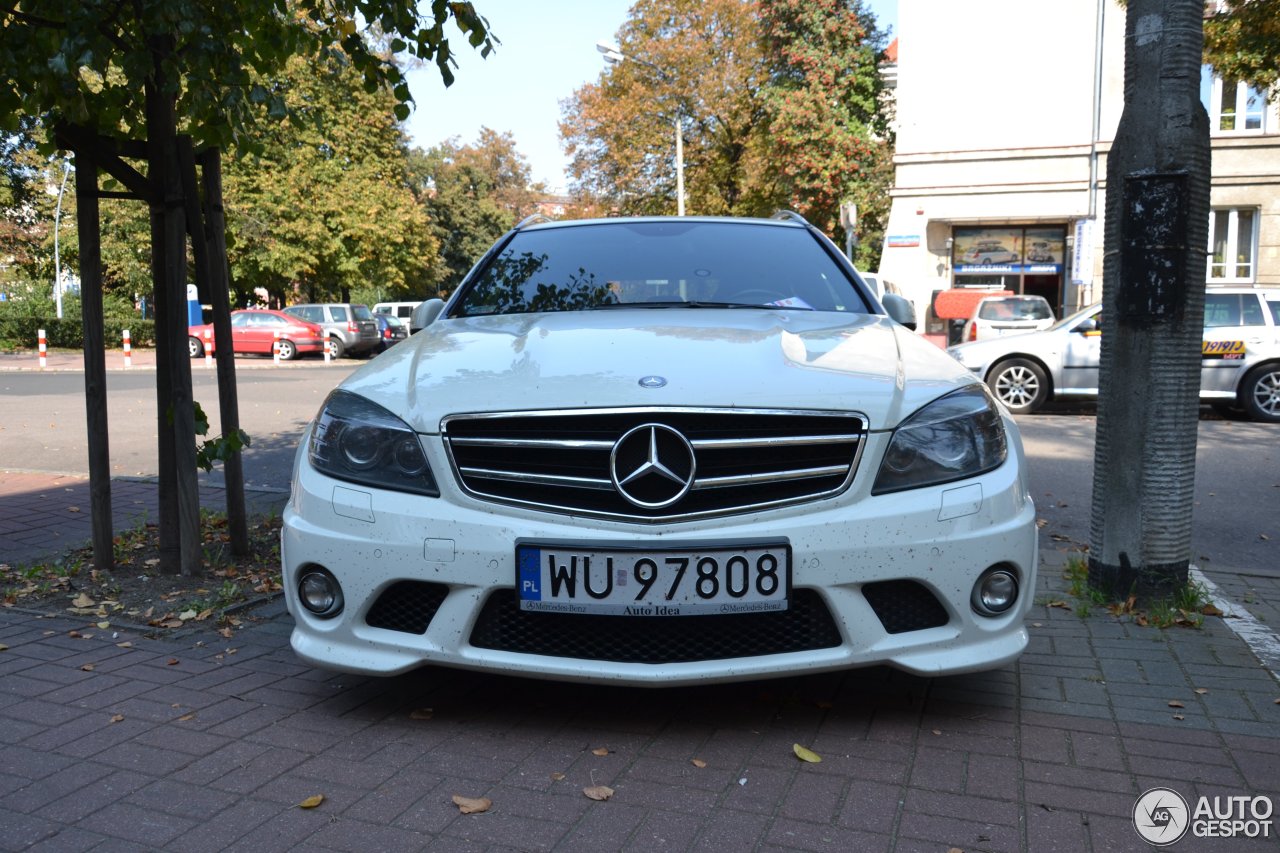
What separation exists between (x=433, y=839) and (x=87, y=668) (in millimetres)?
1943

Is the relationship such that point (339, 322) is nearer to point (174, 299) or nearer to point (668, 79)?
point (668, 79)

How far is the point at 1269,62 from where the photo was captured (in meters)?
9.76

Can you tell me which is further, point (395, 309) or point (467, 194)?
point (467, 194)

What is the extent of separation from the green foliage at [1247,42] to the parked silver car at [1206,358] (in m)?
2.72

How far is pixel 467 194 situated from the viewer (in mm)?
68312

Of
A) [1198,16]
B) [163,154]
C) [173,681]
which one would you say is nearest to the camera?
[173,681]

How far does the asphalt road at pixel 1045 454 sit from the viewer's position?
6.46m

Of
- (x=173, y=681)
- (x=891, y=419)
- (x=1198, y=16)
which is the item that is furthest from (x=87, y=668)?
(x=1198, y=16)

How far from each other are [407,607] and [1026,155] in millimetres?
27939

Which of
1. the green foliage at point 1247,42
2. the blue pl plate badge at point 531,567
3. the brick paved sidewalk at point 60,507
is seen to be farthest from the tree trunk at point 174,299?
the green foliage at point 1247,42

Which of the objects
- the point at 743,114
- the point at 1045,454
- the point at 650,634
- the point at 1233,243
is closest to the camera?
the point at 650,634

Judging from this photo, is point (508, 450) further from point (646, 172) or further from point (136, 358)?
point (646, 172)

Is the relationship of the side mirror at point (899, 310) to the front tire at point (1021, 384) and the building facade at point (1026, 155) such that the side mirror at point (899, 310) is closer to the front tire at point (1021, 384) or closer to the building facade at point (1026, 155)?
the front tire at point (1021, 384)

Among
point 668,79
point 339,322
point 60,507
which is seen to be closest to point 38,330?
point 339,322
